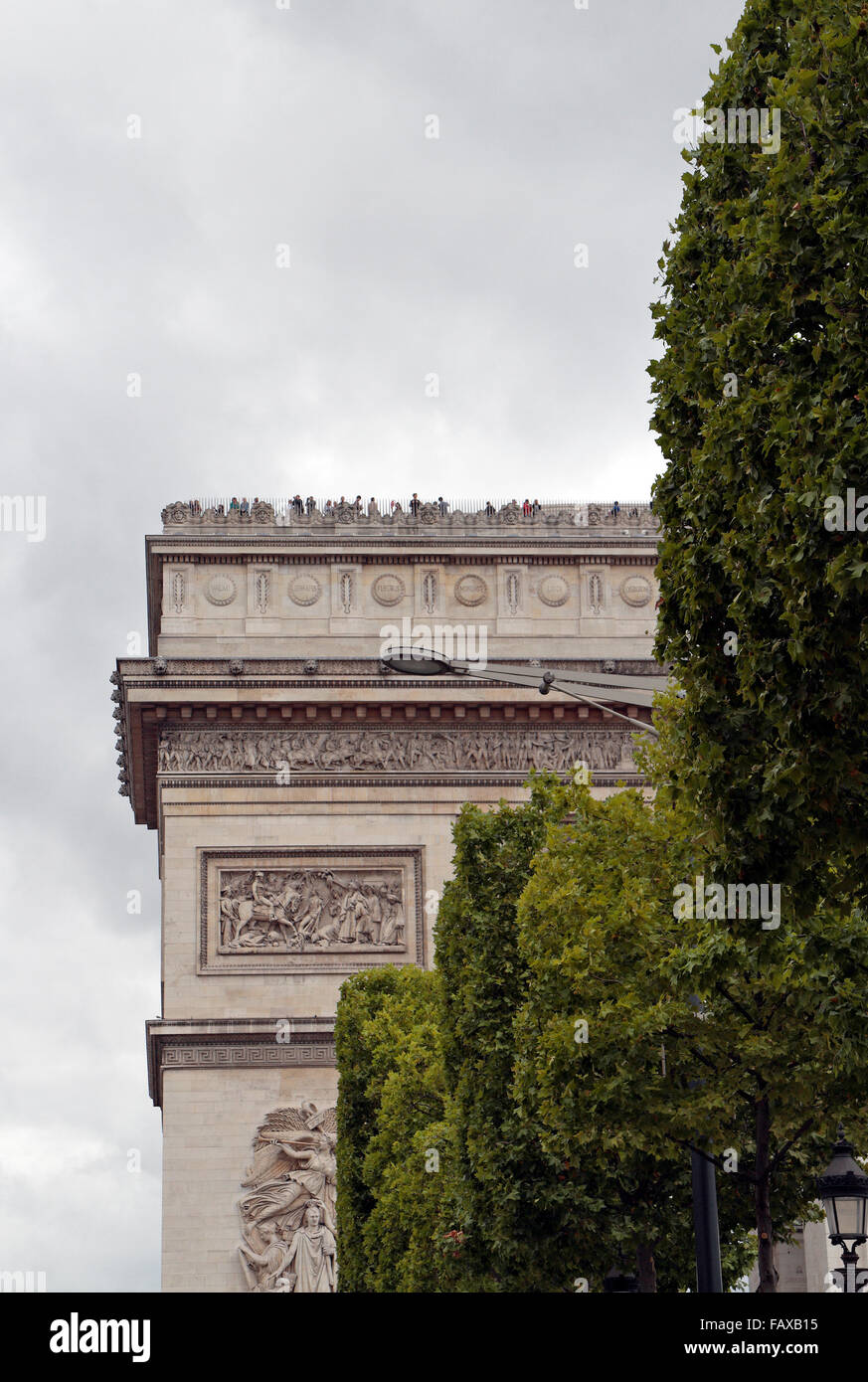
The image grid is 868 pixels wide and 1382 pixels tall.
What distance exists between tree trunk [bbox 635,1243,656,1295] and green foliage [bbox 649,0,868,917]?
11015 millimetres

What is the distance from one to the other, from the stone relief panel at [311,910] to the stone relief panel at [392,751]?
2.49 m

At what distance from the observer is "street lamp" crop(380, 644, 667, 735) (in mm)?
19766

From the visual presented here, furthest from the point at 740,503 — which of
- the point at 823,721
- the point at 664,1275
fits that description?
the point at 664,1275

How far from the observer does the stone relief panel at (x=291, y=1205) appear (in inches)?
1780

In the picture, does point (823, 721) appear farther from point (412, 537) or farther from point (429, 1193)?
point (412, 537)

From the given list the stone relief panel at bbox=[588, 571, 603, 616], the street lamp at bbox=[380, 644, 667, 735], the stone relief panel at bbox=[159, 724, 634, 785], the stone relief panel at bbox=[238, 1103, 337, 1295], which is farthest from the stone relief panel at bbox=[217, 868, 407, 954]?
the street lamp at bbox=[380, 644, 667, 735]

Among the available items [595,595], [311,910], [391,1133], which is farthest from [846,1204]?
[595,595]

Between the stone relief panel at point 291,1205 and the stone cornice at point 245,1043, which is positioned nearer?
the stone relief panel at point 291,1205

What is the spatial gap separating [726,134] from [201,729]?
115 feet

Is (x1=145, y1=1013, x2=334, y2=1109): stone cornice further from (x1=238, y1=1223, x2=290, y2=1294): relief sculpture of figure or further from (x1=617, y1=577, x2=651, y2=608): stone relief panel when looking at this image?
(x1=617, y1=577, x2=651, y2=608): stone relief panel

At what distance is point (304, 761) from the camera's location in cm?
4947

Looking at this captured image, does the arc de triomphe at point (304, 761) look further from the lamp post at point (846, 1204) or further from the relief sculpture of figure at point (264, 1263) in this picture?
the lamp post at point (846, 1204)

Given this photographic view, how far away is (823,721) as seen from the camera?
1369 centimetres
